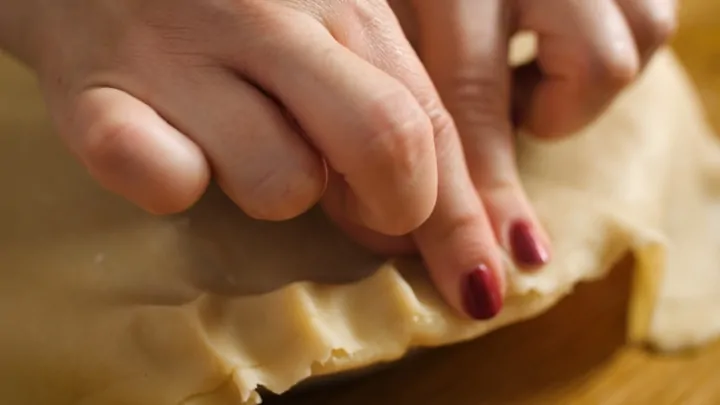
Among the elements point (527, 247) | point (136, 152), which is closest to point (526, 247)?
point (527, 247)

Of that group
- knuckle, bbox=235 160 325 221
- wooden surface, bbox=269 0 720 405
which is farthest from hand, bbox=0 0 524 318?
wooden surface, bbox=269 0 720 405

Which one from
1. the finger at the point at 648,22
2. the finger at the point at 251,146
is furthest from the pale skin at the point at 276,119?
the finger at the point at 648,22

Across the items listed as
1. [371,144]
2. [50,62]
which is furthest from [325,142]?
[50,62]

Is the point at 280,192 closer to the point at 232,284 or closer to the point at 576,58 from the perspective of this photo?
the point at 232,284

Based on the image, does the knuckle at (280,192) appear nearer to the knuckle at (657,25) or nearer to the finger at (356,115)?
the finger at (356,115)

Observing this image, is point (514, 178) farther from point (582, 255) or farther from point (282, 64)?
point (282, 64)

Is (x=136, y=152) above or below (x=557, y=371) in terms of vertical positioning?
above
